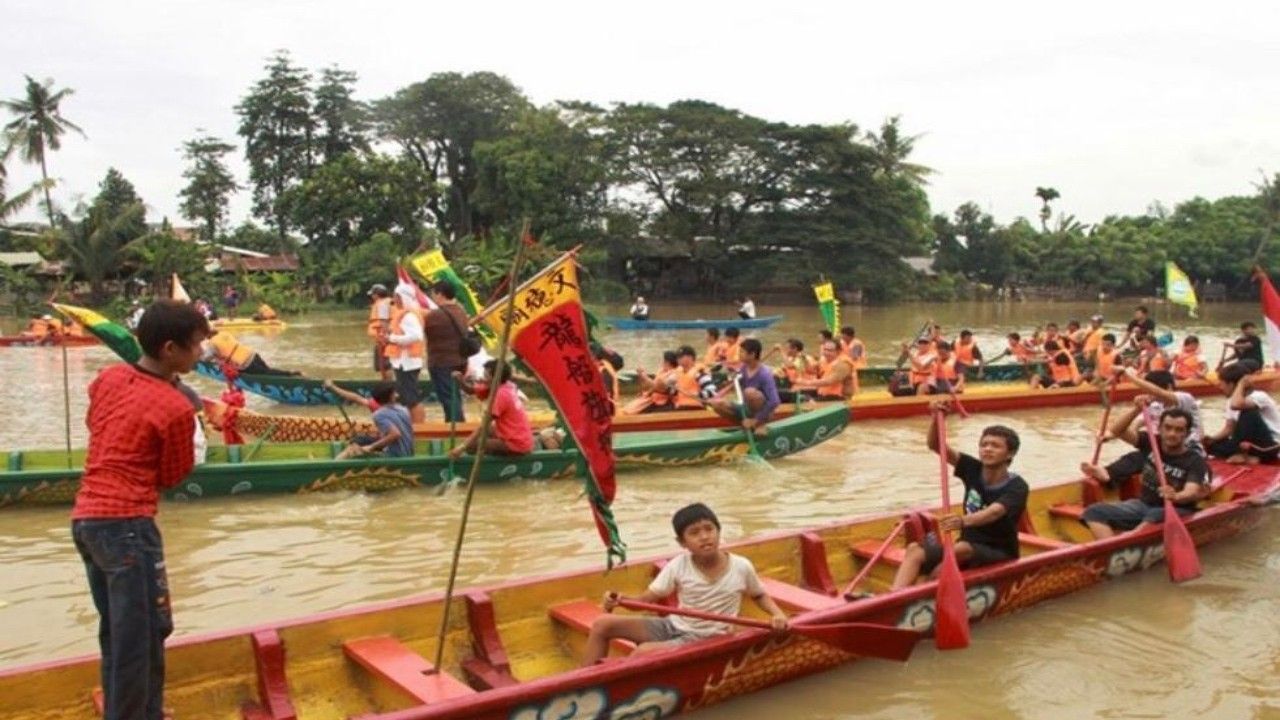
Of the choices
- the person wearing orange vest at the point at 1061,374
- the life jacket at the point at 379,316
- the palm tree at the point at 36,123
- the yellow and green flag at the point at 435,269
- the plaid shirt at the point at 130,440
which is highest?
the palm tree at the point at 36,123

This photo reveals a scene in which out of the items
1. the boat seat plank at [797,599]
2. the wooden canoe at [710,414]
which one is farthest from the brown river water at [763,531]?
the wooden canoe at [710,414]

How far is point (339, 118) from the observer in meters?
47.2

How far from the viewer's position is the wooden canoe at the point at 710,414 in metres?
10.9

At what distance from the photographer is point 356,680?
15.7ft

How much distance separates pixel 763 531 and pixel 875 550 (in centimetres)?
196

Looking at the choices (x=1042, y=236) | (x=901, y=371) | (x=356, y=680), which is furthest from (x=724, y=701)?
(x=1042, y=236)

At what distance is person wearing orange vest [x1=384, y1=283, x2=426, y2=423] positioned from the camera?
11.6 m

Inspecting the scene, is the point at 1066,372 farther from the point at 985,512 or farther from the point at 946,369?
the point at 985,512

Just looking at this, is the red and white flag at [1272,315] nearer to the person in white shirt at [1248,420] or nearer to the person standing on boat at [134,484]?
the person in white shirt at [1248,420]

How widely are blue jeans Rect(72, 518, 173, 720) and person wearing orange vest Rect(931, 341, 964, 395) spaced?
486 inches

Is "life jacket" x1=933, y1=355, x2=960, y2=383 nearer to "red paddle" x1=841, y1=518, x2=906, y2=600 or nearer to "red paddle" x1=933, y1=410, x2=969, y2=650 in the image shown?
"red paddle" x1=841, y1=518, x2=906, y2=600

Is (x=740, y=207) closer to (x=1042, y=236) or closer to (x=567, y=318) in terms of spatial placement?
(x=1042, y=236)

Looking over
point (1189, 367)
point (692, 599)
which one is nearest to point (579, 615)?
point (692, 599)

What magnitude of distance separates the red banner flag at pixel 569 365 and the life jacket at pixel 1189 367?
1459 centimetres
